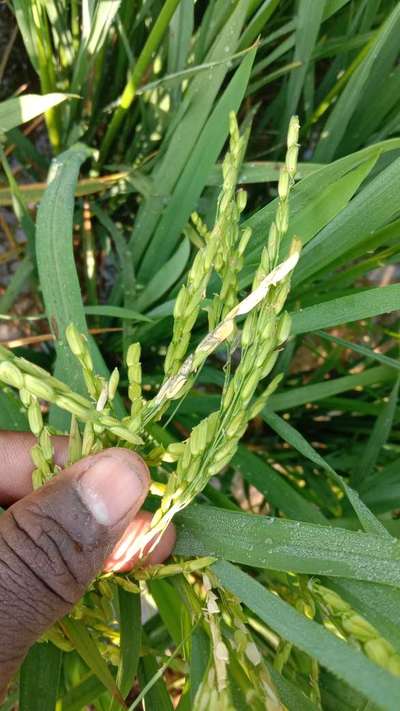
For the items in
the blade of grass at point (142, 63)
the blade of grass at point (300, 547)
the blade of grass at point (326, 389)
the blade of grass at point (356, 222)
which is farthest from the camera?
the blade of grass at point (326, 389)

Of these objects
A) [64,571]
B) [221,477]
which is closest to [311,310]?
[64,571]

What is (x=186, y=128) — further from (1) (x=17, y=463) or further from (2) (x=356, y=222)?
(1) (x=17, y=463)

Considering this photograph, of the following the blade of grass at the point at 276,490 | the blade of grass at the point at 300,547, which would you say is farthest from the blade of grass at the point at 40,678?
the blade of grass at the point at 276,490

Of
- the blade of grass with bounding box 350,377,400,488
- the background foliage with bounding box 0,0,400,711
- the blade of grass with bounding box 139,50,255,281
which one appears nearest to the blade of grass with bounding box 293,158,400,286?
the background foliage with bounding box 0,0,400,711

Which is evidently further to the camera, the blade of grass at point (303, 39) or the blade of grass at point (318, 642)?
the blade of grass at point (303, 39)

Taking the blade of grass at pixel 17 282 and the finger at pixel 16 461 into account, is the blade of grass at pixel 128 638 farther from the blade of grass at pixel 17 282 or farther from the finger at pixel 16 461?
the blade of grass at pixel 17 282

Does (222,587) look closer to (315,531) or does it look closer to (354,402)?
(315,531)

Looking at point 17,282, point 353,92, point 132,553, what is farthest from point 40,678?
point 353,92
